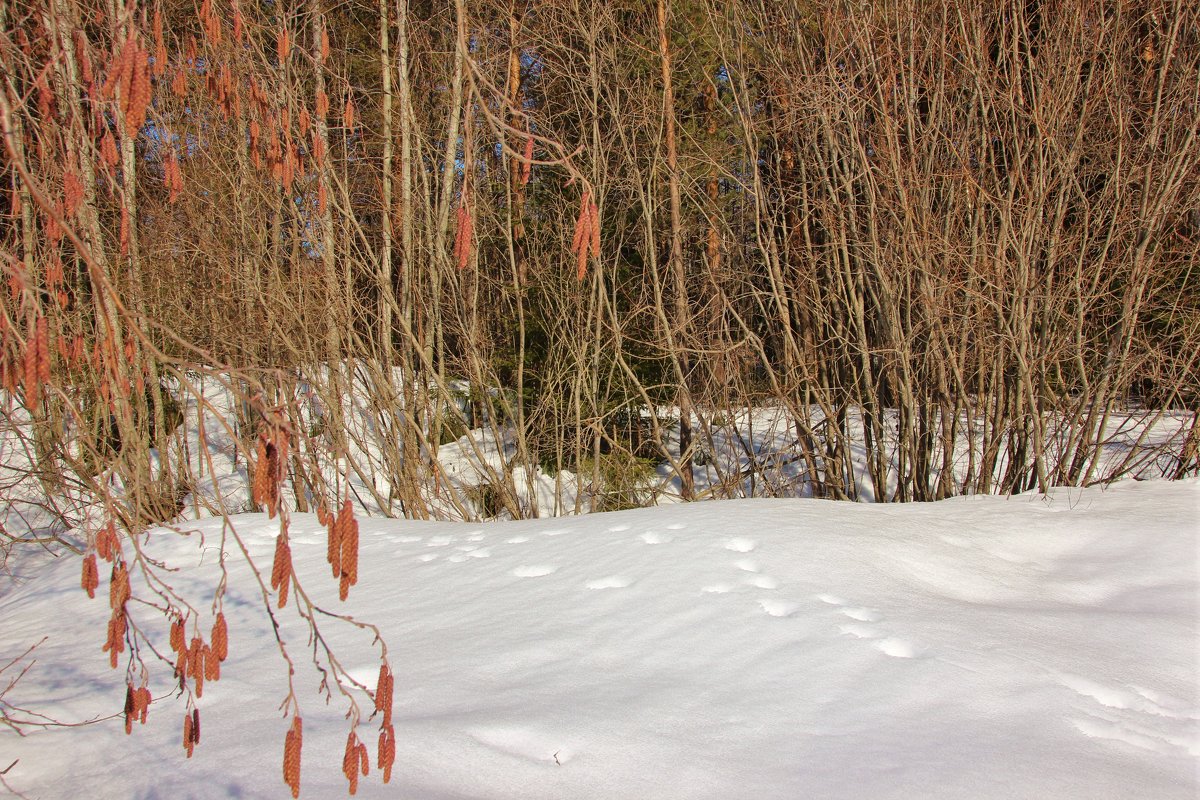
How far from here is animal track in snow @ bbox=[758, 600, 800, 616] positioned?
10.4ft

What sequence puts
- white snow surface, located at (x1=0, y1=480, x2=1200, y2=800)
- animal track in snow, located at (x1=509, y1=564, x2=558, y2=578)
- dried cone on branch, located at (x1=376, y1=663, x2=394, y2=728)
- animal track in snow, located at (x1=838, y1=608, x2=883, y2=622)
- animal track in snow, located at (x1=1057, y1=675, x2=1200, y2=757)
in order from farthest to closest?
animal track in snow, located at (x1=509, y1=564, x2=558, y2=578)
animal track in snow, located at (x1=838, y1=608, x2=883, y2=622)
animal track in snow, located at (x1=1057, y1=675, x2=1200, y2=757)
white snow surface, located at (x1=0, y1=480, x2=1200, y2=800)
dried cone on branch, located at (x1=376, y1=663, x2=394, y2=728)

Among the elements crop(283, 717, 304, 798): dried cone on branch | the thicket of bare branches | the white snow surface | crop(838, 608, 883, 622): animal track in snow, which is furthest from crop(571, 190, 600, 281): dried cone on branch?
the thicket of bare branches

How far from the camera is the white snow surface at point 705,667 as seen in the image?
7.31ft

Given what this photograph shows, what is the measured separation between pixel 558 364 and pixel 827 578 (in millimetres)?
3838

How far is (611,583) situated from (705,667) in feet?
2.81

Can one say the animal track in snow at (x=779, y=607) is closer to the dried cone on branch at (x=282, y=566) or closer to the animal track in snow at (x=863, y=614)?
the animal track in snow at (x=863, y=614)

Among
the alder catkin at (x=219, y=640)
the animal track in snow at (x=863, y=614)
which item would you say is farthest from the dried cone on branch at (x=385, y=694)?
the animal track in snow at (x=863, y=614)

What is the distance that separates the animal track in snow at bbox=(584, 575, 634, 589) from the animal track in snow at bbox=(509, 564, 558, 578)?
29 centimetres

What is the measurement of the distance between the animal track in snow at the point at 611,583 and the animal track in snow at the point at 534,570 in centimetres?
29

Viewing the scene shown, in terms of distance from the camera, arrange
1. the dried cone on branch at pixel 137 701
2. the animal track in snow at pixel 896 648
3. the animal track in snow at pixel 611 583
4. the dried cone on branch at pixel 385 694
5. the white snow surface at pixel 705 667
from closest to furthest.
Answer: the dried cone on branch at pixel 385 694 → the dried cone on branch at pixel 137 701 → the white snow surface at pixel 705 667 → the animal track in snow at pixel 896 648 → the animal track in snow at pixel 611 583

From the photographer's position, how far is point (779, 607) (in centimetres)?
322

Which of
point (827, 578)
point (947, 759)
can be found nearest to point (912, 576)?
point (827, 578)

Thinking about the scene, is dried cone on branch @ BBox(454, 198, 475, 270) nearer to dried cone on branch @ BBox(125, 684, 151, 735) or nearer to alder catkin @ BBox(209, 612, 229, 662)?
alder catkin @ BBox(209, 612, 229, 662)

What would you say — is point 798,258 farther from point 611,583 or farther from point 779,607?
point 779,607
